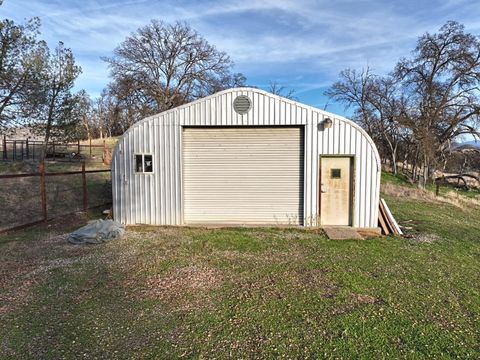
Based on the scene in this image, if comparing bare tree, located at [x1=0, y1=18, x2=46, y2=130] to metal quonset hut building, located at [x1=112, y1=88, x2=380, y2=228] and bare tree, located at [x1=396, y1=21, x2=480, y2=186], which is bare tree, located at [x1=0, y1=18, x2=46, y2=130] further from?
bare tree, located at [x1=396, y1=21, x2=480, y2=186]

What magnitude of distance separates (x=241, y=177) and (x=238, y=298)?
5201 mm

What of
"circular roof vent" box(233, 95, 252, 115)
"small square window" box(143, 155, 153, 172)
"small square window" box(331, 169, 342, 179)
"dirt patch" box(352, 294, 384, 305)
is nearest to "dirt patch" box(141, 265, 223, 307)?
"dirt patch" box(352, 294, 384, 305)

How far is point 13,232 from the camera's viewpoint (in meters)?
7.97

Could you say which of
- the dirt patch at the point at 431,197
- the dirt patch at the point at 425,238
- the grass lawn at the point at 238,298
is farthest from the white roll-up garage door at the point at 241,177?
the dirt patch at the point at 431,197

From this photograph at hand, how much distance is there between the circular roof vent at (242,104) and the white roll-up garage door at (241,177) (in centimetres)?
56

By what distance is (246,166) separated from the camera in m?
9.36

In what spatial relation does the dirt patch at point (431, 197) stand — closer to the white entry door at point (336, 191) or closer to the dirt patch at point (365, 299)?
the white entry door at point (336, 191)

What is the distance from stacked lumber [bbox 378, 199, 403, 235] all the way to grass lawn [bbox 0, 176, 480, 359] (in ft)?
3.34

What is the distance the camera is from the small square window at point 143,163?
8992 millimetres

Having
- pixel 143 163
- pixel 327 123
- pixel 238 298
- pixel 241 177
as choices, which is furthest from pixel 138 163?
pixel 238 298

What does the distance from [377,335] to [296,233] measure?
488cm

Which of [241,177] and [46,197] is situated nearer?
[241,177]

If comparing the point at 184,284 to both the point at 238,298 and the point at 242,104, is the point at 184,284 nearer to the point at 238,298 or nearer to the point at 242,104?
the point at 238,298

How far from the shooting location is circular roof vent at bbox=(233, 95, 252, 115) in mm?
8820
